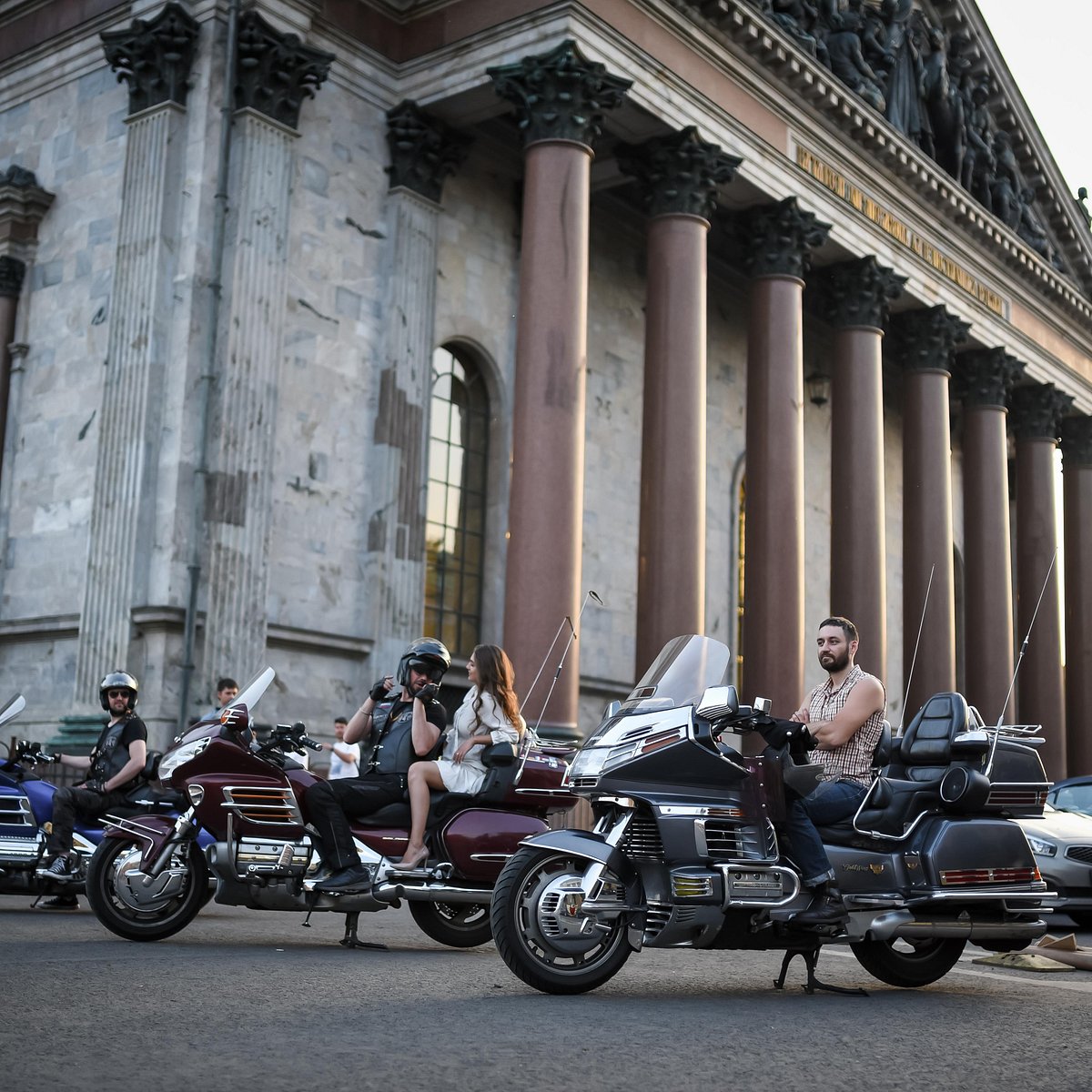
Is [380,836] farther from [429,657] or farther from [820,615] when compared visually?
[820,615]

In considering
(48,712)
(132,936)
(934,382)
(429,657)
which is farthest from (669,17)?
(132,936)

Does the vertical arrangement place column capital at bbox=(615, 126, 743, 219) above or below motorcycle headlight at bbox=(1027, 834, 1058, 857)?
above

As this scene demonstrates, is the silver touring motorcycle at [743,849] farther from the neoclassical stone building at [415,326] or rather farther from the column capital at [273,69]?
the column capital at [273,69]

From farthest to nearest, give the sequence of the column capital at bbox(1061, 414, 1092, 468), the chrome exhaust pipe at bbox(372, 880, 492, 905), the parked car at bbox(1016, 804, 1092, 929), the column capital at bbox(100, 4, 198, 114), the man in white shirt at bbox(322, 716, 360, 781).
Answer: the column capital at bbox(1061, 414, 1092, 468) → the column capital at bbox(100, 4, 198, 114) → the man in white shirt at bbox(322, 716, 360, 781) → the parked car at bbox(1016, 804, 1092, 929) → the chrome exhaust pipe at bbox(372, 880, 492, 905)

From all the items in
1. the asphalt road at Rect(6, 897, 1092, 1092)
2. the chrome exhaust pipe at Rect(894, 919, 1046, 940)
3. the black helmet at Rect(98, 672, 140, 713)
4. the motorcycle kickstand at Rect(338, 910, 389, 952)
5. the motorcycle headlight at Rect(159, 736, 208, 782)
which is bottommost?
the asphalt road at Rect(6, 897, 1092, 1092)

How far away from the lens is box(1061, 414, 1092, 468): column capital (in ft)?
108

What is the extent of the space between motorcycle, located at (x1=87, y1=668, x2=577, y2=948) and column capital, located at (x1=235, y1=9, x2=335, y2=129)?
10382mm

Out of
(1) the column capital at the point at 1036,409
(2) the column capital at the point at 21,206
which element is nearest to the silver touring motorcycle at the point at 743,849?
(2) the column capital at the point at 21,206

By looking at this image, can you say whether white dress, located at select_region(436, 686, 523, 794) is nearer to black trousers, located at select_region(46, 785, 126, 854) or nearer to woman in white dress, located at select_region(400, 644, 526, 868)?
woman in white dress, located at select_region(400, 644, 526, 868)

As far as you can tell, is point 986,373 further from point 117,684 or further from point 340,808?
point 340,808

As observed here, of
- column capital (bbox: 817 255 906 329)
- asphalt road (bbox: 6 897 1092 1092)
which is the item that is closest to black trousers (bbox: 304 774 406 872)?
asphalt road (bbox: 6 897 1092 1092)

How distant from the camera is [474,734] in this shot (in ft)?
29.2

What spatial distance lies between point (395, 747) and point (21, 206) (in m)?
12.5

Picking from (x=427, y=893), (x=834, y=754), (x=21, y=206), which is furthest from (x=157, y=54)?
(x=834, y=754)
